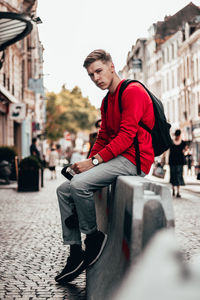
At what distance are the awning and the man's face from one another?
37.6 ft

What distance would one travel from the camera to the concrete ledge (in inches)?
104

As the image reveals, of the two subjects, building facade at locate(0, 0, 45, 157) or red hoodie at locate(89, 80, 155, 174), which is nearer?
red hoodie at locate(89, 80, 155, 174)

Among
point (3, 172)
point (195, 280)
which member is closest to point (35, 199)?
point (3, 172)

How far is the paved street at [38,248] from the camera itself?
460 centimetres

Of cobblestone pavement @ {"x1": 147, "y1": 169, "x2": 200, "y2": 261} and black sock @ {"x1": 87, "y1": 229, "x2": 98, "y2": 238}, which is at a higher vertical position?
black sock @ {"x1": 87, "y1": 229, "x2": 98, "y2": 238}

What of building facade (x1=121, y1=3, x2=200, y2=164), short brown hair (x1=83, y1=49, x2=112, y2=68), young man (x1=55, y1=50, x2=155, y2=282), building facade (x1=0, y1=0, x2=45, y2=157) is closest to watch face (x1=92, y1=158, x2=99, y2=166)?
young man (x1=55, y1=50, x2=155, y2=282)

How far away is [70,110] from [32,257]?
85268 mm

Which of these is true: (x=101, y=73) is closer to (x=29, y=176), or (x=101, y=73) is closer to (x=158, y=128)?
(x=158, y=128)

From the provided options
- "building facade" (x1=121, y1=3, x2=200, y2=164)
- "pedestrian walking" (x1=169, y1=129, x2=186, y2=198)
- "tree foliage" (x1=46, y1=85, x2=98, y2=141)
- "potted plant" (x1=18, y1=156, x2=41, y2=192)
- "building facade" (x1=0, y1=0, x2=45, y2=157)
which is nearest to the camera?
"pedestrian walking" (x1=169, y1=129, x2=186, y2=198)

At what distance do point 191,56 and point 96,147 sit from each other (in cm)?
5431

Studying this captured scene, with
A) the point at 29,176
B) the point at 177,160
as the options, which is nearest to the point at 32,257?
the point at 177,160

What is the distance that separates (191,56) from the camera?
57562 millimetres

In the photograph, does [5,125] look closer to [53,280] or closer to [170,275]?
[53,280]

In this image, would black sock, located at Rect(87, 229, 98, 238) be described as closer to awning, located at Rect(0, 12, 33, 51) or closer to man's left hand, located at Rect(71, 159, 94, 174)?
man's left hand, located at Rect(71, 159, 94, 174)
